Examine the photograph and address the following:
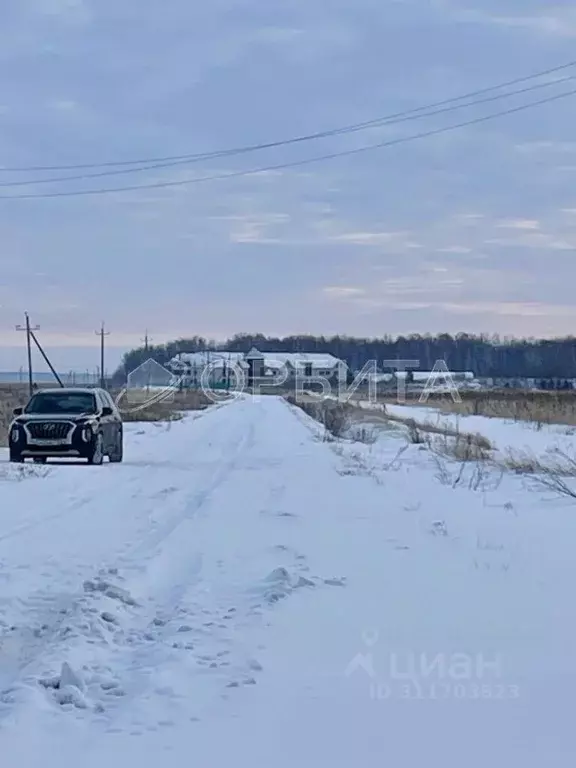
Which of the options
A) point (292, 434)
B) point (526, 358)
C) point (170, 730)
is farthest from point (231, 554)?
point (526, 358)

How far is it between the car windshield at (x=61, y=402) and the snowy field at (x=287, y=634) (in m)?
10.1

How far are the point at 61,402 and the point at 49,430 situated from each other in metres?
2.05

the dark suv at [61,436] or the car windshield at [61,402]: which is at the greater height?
the car windshield at [61,402]

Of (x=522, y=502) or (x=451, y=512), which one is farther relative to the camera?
(x=522, y=502)

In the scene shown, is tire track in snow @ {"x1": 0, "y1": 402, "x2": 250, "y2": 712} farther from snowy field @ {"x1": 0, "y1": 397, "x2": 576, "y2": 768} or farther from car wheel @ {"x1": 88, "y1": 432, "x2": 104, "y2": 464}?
Result: car wheel @ {"x1": 88, "y1": 432, "x2": 104, "y2": 464}

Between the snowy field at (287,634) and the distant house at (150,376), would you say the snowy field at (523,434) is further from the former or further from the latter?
the distant house at (150,376)

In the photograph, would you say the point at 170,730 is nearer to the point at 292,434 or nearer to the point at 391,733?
the point at 391,733

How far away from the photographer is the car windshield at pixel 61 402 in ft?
83.1

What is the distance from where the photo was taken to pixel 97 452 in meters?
23.8

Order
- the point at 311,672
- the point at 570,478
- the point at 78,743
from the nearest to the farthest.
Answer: the point at 78,743 < the point at 311,672 < the point at 570,478

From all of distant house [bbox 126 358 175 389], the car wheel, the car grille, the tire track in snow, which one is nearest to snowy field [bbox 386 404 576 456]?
the car wheel

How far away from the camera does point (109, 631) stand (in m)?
7.52

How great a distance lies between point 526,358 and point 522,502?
15345cm

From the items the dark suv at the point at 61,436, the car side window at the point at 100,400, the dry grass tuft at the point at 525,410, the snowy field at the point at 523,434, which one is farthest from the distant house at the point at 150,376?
the dark suv at the point at 61,436
